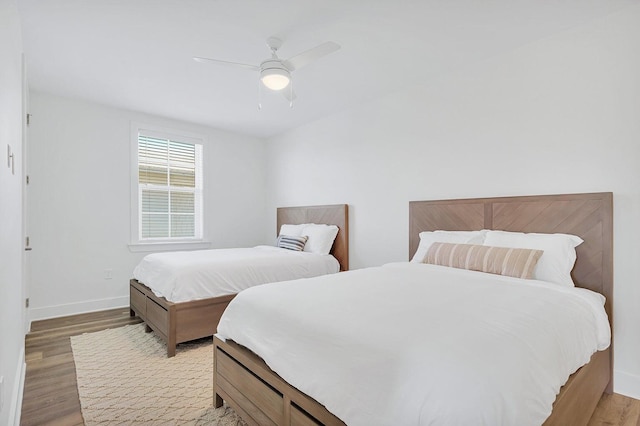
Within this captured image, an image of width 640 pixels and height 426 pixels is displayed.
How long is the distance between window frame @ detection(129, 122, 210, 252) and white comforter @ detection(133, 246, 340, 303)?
82 cm

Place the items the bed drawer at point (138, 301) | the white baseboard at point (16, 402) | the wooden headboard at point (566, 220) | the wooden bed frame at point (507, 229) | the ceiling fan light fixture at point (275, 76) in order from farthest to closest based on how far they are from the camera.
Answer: the bed drawer at point (138, 301)
the ceiling fan light fixture at point (275, 76)
the wooden headboard at point (566, 220)
the white baseboard at point (16, 402)
the wooden bed frame at point (507, 229)

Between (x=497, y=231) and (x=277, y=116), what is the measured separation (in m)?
3.04

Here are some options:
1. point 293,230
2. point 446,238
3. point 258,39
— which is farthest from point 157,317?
point 446,238

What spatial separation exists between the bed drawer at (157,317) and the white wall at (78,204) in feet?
4.16

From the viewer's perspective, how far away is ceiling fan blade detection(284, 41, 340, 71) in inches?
81.5

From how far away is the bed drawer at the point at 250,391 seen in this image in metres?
1.47

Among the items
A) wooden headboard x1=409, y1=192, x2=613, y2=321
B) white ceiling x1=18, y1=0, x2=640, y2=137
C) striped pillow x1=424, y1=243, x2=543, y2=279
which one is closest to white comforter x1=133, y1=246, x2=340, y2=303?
striped pillow x1=424, y1=243, x2=543, y2=279

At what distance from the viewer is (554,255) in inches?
85.6

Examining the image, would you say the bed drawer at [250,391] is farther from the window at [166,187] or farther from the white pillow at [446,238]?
the window at [166,187]

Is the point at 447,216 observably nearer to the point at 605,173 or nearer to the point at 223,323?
the point at 605,173

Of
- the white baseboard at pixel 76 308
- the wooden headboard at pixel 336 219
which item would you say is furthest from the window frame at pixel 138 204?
the wooden headboard at pixel 336 219

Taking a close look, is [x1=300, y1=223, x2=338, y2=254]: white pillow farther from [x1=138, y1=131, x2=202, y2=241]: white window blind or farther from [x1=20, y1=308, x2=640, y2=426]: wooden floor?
[x1=20, y1=308, x2=640, y2=426]: wooden floor

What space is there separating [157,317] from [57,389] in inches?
33.2

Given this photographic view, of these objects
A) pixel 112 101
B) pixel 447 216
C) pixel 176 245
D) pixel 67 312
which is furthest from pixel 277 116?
pixel 67 312
